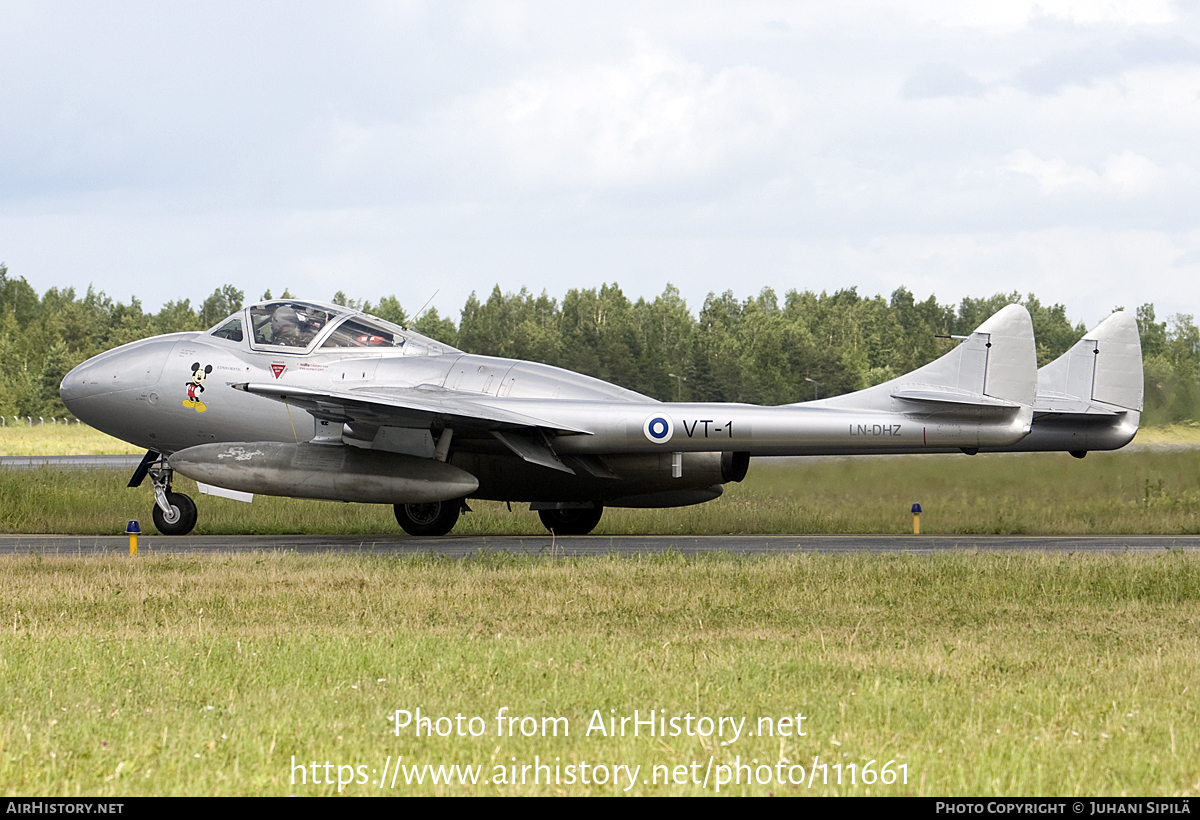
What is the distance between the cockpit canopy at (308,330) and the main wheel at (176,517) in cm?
261

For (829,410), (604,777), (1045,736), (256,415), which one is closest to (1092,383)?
(829,410)

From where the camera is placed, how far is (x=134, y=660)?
291 inches

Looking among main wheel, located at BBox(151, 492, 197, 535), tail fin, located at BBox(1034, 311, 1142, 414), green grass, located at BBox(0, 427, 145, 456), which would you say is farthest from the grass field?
green grass, located at BBox(0, 427, 145, 456)

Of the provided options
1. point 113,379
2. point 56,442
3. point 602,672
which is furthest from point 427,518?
point 56,442

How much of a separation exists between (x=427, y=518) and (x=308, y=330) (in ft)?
11.0

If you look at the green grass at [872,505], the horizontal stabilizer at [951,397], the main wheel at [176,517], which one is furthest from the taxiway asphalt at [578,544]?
the horizontal stabilizer at [951,397]

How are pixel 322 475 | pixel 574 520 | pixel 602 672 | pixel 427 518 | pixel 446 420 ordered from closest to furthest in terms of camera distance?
1. pixel 602 672
2. pixel 322 475
3. pixel 446 420
4. pixel 427 518
5. pixel 574 520

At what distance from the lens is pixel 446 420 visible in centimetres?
1658

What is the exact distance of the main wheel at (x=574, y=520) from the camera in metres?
19.0

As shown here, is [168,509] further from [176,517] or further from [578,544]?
[578,544]

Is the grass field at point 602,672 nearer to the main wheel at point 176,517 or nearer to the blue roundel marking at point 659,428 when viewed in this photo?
the blue roundel marking at point 659,428

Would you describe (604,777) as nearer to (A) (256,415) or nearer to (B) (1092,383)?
(A) (256,415)

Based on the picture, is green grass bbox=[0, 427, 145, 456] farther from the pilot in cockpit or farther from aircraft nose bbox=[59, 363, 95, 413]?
the pilot in cockpit

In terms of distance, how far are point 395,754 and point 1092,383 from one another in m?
18.6
